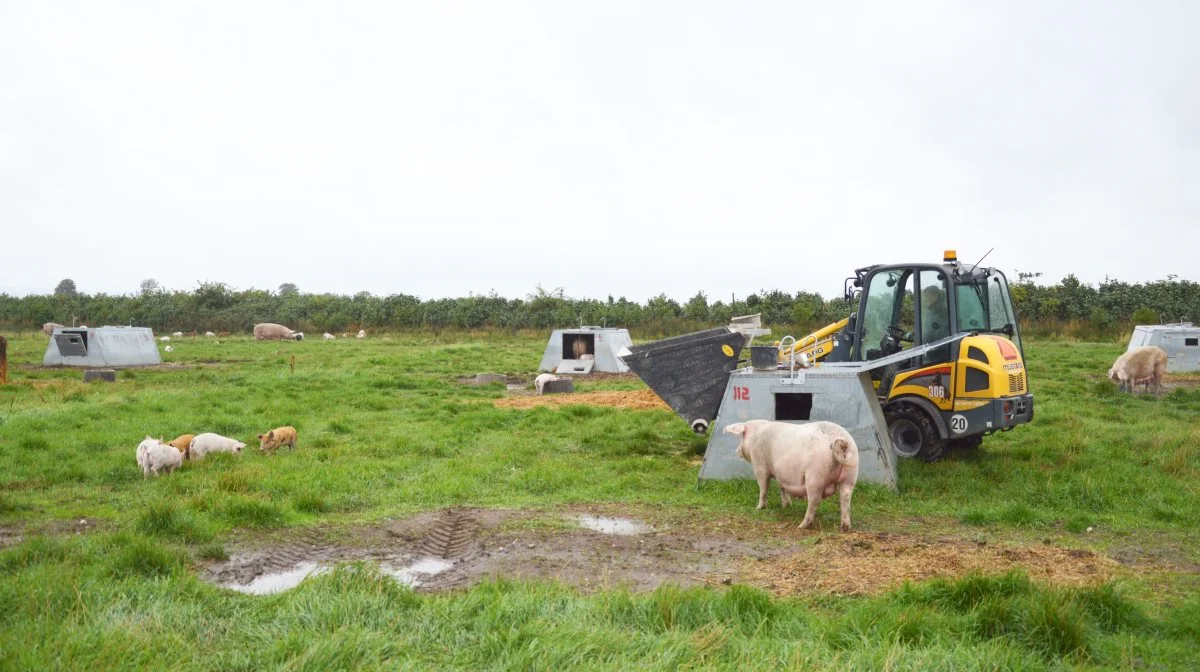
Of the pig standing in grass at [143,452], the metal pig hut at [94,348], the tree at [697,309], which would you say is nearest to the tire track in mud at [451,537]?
the pig standing in grass at [143,452]

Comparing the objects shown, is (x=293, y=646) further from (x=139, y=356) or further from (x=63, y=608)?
(x=139, y=356)

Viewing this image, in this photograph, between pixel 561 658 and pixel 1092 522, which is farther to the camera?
pixel 1092 522

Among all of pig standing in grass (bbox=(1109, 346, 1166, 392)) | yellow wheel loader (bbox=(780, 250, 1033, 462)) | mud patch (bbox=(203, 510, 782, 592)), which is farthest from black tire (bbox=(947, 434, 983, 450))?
pig standing in grass (bbox=(1109, 346, 1166, 392))

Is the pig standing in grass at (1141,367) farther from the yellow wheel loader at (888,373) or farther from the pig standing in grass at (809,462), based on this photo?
the pig standing in grass at (809,462)

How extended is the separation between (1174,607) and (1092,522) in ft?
8.14

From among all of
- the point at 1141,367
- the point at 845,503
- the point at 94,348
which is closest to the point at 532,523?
the point at 845,503

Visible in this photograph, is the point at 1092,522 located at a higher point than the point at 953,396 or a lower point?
lower

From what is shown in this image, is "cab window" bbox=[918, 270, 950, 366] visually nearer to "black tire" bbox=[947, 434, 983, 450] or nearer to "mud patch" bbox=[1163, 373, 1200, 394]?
"black tire" bbox=[947, 434, 983, 450]

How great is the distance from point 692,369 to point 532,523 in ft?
11.7

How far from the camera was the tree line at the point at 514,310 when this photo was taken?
35.8 metres

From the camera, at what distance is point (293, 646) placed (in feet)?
15.1

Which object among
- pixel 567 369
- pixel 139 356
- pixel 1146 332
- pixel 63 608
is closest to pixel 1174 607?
pixel 63 608

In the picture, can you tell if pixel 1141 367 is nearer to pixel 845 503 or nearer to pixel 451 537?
pixel 845 503

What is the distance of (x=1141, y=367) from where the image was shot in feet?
56.0
